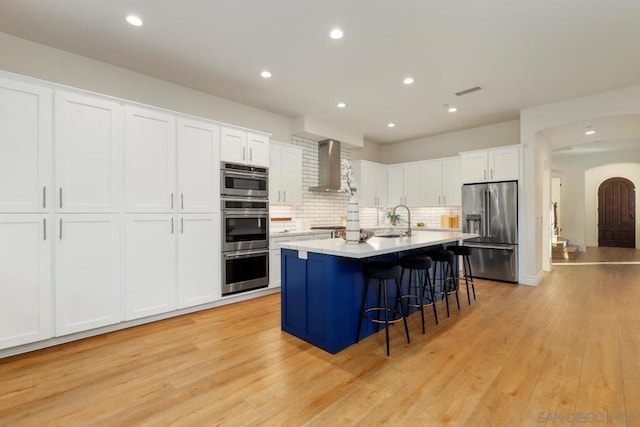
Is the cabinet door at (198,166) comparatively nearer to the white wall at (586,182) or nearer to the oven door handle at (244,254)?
the oven door handle at (244,254)

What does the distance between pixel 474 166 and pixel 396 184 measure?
6.21 feet

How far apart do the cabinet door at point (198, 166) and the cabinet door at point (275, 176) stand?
1.07 meters

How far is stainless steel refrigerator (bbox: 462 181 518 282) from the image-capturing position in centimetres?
526

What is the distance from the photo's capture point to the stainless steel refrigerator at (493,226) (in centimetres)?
526

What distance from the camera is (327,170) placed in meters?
5.94

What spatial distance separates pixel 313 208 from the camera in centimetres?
606

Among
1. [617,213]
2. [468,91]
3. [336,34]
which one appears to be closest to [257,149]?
[336,34]

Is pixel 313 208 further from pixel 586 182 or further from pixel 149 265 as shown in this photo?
pixel 586 182

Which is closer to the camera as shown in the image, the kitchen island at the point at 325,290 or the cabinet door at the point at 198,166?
the kitchen island at the point at 325,290

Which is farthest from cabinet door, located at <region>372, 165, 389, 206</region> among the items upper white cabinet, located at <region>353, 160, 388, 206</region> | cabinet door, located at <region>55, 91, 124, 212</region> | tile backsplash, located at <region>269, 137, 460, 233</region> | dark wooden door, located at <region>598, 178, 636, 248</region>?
dark wooden door, located at <region>598, 178, 636, 248</region>

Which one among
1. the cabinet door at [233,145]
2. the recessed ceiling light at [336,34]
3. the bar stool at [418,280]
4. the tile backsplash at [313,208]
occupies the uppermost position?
the recessed ceiling light at [336,34]

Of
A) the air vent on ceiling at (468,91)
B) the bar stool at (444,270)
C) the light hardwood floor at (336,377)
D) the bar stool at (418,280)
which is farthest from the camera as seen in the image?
the air vent on ceiling at (468,91)

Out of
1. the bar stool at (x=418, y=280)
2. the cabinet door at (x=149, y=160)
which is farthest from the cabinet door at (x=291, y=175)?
the bar stool at (x=418, y=280)

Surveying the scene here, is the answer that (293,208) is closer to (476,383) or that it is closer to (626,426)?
(476,383)
